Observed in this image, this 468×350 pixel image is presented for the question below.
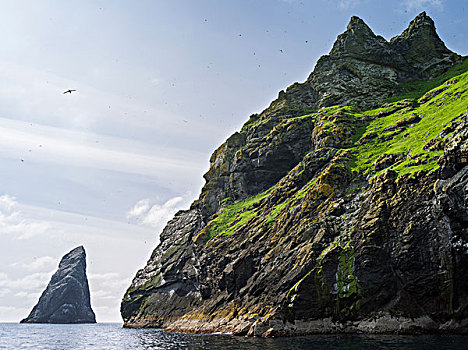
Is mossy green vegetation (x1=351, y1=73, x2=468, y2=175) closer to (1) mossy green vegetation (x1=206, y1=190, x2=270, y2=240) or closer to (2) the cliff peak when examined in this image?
(1) mossy green vegetation (x1=206, y1=190, x2=270, y2=240)

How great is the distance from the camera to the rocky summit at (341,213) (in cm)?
4703

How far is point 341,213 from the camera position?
197ft

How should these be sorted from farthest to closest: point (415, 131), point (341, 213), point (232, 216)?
point (232, 216), point (415, 131), point (341, 213)

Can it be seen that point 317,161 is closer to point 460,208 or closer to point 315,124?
point 315,124

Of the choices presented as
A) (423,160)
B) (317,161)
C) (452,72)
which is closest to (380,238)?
(423,160)

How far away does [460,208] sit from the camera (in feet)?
144

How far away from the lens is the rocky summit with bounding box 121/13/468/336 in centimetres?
4703

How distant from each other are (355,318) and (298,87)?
296ft

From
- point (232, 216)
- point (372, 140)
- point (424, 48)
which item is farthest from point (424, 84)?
point (232, 216)

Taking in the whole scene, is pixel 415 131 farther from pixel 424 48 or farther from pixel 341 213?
pixel 424 48

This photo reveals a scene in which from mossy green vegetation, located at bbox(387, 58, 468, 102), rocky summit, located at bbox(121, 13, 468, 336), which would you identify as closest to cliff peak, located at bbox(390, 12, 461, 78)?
rocky summit, located at bbox(121, 13, 468, 336)

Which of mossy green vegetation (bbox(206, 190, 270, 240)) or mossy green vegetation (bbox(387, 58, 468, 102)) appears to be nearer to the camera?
mossy green vegetation (bbox(206, 190, 270, 240))

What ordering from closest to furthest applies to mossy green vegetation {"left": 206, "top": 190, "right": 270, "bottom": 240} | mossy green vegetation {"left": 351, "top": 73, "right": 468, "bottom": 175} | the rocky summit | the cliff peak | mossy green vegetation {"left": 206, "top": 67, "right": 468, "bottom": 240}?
the rocky summit
mossy green vegetation {"left": 351, "top": 73, "right": 468, "bottom": 175}
mossy green vegetation {"left": 206, "top": 67, "right": 468, "bottom": 240}
mossy green vegetation {"left": 206, "top": 190, "right": 270, "bottom": 240}
the cliff peak

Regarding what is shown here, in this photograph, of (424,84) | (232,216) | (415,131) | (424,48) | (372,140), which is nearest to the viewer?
(415,131)
